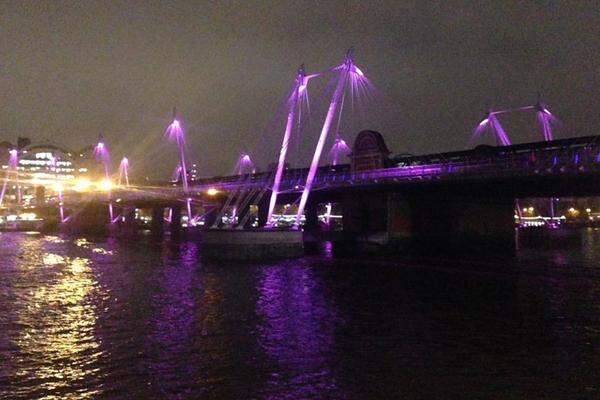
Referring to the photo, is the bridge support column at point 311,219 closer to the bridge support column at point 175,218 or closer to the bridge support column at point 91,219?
the bridge support column at point 175,218

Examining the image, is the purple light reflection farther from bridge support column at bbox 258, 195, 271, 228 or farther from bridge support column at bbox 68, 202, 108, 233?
bridge support column at bbox 68, 202, 108, 233

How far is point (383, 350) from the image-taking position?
1686 centimetres

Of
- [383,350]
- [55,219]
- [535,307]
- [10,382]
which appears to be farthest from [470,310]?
[55,219]

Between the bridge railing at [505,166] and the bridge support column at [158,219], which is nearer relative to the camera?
the bridge railing at [505,166]

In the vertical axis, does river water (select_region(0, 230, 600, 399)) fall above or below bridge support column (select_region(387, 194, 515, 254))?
below

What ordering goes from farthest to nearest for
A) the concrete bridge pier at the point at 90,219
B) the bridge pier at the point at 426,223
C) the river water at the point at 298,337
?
the concrete bridge pier at the point at 90,219 → the bridge pier at the point at 426,223 → the river water at the point at 298,337

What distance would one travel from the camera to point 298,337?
1894cm

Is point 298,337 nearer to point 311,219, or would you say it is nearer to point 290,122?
point 290,122

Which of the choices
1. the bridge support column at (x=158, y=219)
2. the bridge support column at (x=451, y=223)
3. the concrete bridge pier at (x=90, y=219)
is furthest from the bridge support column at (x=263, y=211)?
the concrete bridge pier at (x=90, y=219)

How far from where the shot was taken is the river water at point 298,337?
13344mm

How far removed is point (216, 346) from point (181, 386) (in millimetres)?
4180

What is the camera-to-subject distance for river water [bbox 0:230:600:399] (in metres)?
13.3

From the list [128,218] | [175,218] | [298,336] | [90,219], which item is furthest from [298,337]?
[128,218]

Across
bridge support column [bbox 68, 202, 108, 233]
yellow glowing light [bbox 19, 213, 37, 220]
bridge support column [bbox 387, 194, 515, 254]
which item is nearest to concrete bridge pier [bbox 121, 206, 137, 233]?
bridge support column [bbox 68, 202, 108, 233]
